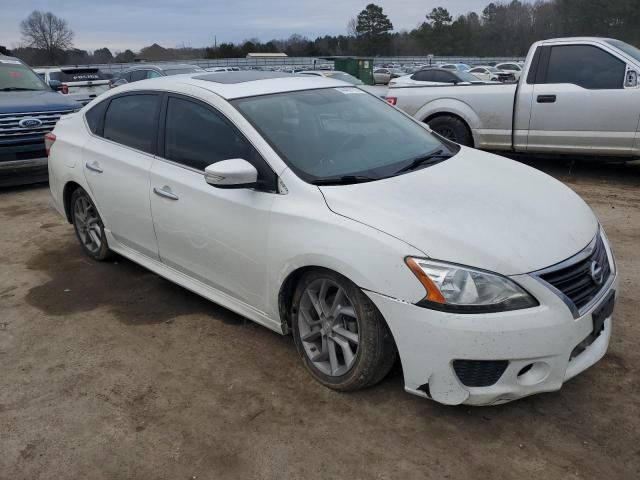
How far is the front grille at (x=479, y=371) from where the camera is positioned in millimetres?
2605

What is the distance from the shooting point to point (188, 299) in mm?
4422

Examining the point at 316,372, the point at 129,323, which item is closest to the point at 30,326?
the point at 129,323

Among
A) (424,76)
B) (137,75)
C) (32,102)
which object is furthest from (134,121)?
(137,75)

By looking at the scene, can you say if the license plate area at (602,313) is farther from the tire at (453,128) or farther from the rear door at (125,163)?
the tire at (453,128)

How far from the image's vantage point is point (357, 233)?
2.79 metres

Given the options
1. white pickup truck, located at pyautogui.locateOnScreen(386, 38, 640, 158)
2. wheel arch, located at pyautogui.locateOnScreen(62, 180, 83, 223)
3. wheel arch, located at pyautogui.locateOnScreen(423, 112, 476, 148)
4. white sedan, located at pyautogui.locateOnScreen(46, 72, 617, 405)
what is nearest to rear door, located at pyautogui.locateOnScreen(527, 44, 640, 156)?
white pickup truck, located at pyautogui.locateOnScreen(386, 38, 640, 158)

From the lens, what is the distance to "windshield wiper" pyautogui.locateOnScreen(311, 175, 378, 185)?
10.3 ft

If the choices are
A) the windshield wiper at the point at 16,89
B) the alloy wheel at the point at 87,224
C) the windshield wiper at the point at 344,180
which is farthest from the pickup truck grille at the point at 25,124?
the windshield wiper at the point at 344,180

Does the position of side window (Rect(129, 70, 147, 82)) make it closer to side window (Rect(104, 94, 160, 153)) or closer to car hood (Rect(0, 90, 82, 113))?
car hood (Rect(0, 90, 82, 113))

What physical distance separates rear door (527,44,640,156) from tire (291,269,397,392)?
5.74 m

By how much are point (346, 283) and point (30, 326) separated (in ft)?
8.35

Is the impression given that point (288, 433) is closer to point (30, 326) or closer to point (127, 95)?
point (30, 326)

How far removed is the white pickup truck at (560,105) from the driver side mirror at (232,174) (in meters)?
5.76

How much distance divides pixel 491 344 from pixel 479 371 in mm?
172
